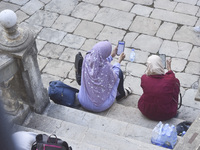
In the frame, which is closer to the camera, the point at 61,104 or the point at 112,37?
the point at 61,104

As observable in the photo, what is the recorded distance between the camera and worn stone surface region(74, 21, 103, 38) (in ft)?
22.7

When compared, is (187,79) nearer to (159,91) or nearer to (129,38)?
(129,38)

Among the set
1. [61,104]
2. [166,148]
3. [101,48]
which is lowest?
[61,104]

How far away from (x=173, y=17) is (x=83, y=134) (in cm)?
408

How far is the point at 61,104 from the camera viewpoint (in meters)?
4.95

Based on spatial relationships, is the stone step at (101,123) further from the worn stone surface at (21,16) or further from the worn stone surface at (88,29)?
the worn stone surface at (21,16)

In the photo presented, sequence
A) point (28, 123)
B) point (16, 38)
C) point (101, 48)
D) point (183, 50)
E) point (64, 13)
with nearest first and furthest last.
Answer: point (16, 38) → point (28, 123) → point (101, 48) → point (183, 50) → point (64, 13)

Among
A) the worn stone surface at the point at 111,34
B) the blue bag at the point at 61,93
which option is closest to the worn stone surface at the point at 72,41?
the worn stone surface at the point at 111,34

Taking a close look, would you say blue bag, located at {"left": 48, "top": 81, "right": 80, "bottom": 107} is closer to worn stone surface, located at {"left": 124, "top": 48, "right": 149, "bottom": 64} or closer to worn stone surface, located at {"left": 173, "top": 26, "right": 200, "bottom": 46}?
worn stone surface, located at {"left": 124, "top": 48, "right": 149, "bottom": 64}

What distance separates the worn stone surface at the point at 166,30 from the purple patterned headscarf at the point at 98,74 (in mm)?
2300

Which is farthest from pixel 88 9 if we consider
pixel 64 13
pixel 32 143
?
pixel 32 143

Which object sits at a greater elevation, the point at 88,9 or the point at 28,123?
the point at 28,123

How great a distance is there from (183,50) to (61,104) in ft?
9.35

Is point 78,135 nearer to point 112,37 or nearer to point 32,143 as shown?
point 32,143
